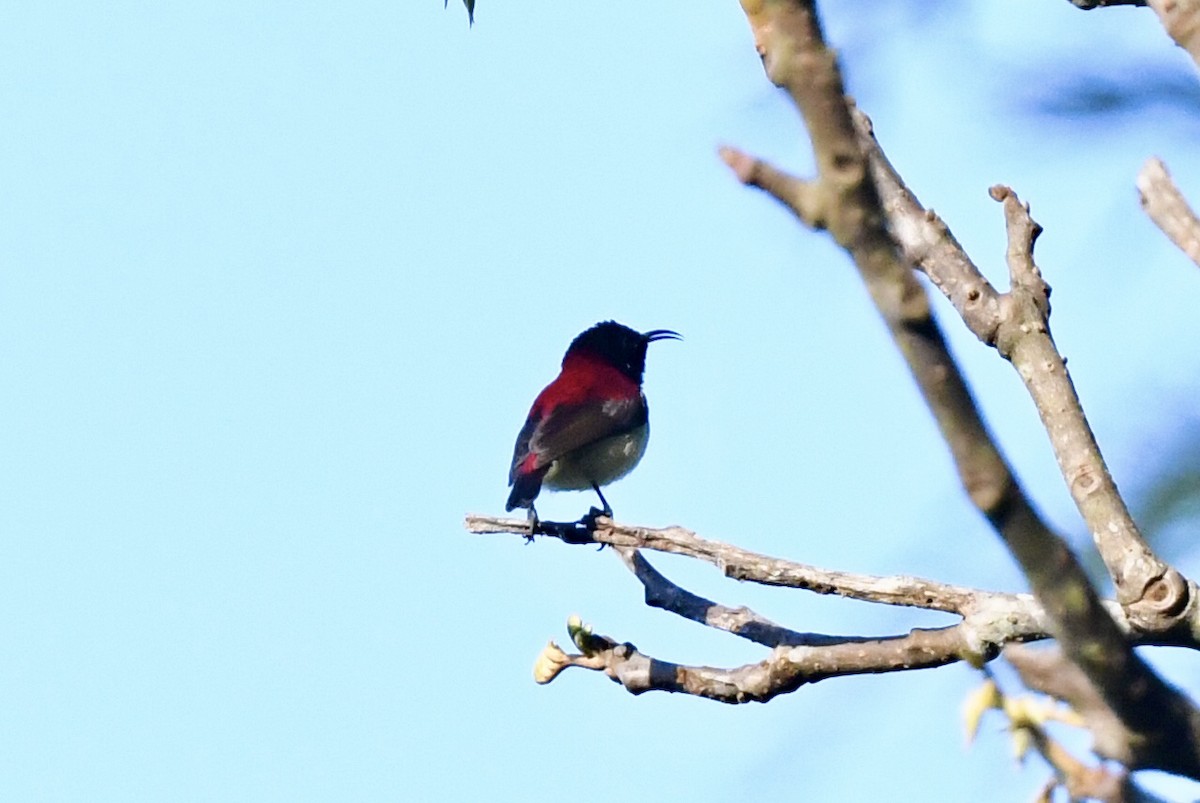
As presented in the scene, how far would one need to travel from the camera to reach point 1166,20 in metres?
1.33

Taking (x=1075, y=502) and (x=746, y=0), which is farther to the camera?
(x=1075, y=502)

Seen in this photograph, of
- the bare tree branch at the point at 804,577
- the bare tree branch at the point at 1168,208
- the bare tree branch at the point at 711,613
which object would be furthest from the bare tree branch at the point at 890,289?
the bare tree branch at the point at 711,613

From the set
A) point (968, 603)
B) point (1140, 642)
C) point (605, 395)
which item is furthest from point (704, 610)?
point (605, 395)

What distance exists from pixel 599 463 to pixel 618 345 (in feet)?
5.62

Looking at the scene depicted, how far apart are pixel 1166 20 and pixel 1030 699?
0.59 metres

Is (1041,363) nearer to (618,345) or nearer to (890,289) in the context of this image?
(890,289)

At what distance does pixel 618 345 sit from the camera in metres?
9.74

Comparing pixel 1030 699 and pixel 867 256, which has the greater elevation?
pixel 867 256

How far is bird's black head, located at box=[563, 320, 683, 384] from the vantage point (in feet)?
31.7

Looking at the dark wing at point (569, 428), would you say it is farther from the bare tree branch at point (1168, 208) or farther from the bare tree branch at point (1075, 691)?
the bare tree branch at point (1075, 691)

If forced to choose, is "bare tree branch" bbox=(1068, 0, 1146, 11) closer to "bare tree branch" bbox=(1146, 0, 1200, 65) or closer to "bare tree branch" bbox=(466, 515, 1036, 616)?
"bare tree branch" bbox=(1146, 0, 1200, 65)

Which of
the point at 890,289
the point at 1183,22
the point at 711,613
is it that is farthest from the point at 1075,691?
the point at 711,613

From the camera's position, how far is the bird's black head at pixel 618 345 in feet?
31.7

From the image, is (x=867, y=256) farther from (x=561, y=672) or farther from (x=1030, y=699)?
(x=561, y=672)
